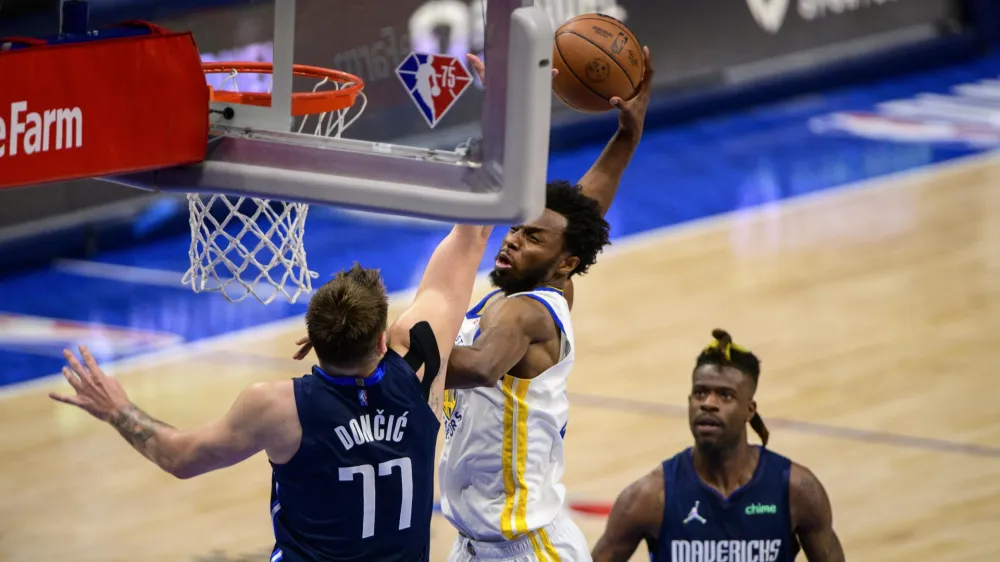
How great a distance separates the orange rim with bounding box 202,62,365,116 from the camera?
14.6 ft

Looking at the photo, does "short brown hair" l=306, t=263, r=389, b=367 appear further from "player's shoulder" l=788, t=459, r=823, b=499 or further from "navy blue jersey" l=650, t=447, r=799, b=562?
"player's shoulder" l=788, t=459, r=823, b=499

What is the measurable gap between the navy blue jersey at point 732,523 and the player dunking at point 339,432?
133 centimetres

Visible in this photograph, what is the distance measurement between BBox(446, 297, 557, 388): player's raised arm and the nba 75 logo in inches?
26.2

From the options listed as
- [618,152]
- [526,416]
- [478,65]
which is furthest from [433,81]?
[618,152]

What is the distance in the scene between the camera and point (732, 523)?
18.0ft

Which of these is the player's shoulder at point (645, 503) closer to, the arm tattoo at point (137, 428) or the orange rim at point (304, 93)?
the orange rim at point (304, 93)

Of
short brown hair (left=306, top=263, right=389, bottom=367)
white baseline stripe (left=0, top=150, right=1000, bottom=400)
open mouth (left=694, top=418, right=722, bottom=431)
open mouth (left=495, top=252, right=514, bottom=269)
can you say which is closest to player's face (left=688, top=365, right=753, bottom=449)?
open mouth (left=694, top=418, right=722, bottom=431)

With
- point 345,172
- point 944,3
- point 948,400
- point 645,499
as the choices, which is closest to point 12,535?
point 645,499

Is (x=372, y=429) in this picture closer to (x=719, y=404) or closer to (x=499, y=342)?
(x=499, y=342)

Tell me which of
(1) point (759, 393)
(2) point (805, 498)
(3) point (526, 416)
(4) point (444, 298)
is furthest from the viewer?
(1) point (759, 393)

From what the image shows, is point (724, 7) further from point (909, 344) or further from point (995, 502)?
point (995, 502)

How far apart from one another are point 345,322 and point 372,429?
0.32 m

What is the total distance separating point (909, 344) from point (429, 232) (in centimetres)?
371

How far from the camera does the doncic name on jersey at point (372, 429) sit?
13.9 feet
